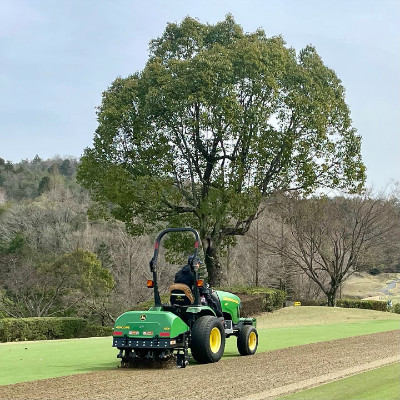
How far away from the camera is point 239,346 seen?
40.7 feet

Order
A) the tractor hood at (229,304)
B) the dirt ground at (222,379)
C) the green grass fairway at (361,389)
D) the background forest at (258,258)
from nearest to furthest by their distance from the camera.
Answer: the green grass fairway at (361,389) → the dirt ground at (222,379) → the tractor hood at (229,304) → the background forest at (258,258)

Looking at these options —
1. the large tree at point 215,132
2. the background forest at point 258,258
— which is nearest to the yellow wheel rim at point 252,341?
the large tree at point 215,132

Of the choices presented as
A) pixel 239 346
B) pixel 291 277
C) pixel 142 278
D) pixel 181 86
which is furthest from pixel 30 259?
pixel 239 346

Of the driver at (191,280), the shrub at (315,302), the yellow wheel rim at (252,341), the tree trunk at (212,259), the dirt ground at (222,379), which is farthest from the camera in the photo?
the shrub at (315,302)

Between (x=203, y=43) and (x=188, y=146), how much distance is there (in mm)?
A: 4926

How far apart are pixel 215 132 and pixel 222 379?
17282mm

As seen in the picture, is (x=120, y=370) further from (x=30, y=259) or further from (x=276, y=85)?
(x=30, y=259)

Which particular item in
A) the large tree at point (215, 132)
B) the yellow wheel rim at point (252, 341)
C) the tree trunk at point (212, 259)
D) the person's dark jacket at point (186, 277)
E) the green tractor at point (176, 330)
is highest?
the large tree at point (215, 132)

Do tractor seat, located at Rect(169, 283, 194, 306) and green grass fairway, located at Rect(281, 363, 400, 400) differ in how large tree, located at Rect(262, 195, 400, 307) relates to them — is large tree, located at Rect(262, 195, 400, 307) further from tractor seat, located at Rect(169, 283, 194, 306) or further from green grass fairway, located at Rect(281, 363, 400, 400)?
green grass fairway, located at Rect(281, 363, 400, 400)

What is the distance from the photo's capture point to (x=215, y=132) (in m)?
25.7

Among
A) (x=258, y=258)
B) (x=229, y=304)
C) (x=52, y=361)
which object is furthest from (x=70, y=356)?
(x=258, y=258)

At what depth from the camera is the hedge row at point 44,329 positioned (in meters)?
23.9

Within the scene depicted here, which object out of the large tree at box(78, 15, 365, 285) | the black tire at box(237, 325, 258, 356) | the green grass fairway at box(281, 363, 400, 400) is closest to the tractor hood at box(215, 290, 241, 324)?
the black tire at box(237, 325, 258, 356)

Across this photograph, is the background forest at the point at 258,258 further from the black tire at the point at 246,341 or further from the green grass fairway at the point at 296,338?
the black tire at the point at 246,341
